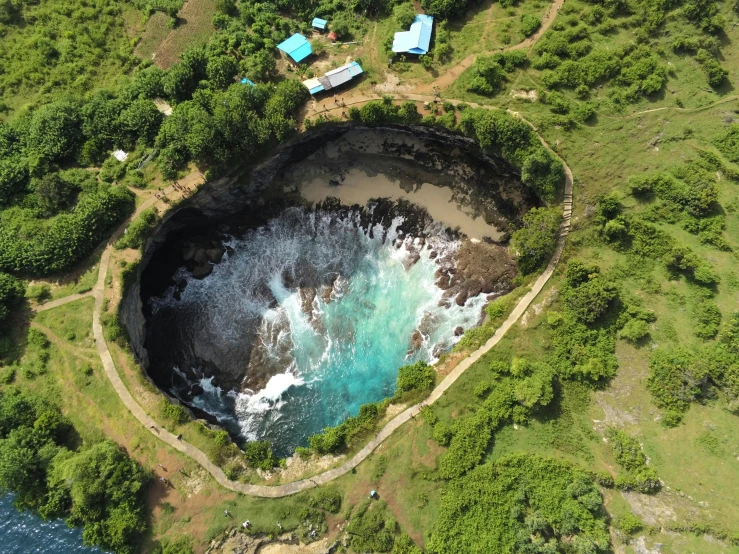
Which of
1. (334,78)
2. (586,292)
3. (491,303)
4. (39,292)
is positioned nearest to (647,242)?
(586,292)

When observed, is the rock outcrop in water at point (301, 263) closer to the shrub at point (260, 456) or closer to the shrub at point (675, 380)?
→ the shrub at point (260, 456)

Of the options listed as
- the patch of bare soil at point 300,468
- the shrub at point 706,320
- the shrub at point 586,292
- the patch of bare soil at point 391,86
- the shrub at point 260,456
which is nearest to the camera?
the shrub at point 706,320

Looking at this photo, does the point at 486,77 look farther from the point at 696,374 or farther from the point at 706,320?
the point at 696,374

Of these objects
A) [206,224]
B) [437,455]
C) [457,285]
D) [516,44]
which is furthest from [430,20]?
[437,455]

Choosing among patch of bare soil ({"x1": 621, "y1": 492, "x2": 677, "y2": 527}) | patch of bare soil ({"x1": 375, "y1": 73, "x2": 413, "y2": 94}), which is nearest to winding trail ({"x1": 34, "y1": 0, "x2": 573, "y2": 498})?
patch of bare soil ({"x1": 375, "y1": 73, "x2": 413, "y2": 94})

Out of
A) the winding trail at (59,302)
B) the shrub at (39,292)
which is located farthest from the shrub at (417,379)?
the shrub at (39,292)

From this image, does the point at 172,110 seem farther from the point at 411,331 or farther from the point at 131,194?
the point at 411,331
